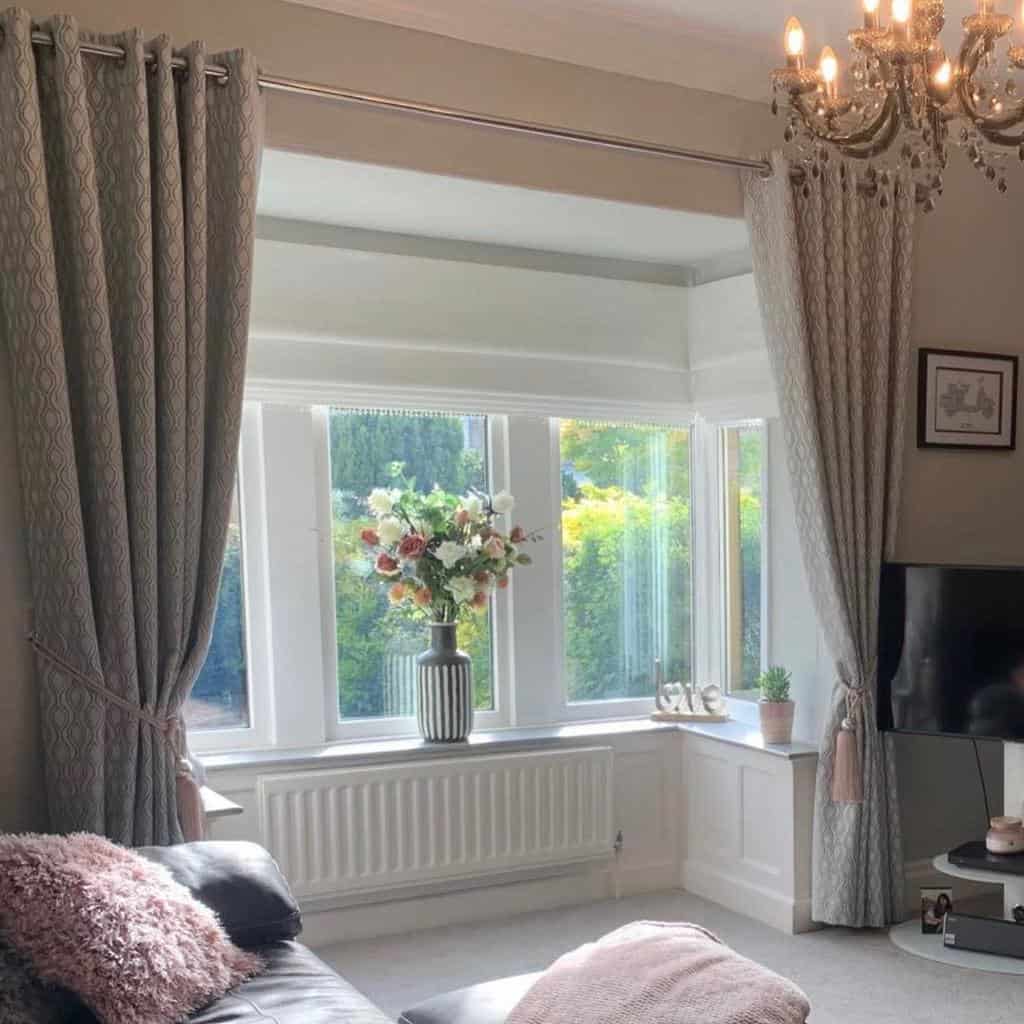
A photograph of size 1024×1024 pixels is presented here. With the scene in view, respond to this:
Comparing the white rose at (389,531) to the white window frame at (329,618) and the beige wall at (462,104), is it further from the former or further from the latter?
the beige wall at (462,104)

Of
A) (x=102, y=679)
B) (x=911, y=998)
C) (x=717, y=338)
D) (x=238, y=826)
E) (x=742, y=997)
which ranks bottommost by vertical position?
(x=911, y=998)

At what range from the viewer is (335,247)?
3842 millimetres

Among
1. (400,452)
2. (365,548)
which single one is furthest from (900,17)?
(365,548)

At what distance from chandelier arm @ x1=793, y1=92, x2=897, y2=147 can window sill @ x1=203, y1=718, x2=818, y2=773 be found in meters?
2.32

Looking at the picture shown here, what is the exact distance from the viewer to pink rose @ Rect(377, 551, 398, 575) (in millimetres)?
3775

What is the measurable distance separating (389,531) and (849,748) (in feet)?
5.65

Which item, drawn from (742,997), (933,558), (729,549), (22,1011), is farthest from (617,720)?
(22,1011)

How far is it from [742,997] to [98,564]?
1.76 m

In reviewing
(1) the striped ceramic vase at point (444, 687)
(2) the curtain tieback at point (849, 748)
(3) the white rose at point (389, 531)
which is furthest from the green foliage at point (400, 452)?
(2) the curtain tieback at point (849, 748)

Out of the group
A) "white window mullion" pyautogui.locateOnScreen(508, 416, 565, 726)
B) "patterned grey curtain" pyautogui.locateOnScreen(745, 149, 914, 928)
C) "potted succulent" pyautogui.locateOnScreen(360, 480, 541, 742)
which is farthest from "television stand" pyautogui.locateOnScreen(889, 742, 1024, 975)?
"potted succulent" pyautogui.locateOnScreen(360, 480, 541, 742)

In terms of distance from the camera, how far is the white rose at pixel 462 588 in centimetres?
374

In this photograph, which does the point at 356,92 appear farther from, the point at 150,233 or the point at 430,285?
the point at 430,285

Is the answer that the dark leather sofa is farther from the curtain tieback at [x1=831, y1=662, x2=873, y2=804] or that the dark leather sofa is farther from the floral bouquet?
the curtain tieback at [x1=831, y1=662, x2=873, y2=804]

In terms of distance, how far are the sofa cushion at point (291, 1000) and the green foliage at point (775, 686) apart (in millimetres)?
2087
